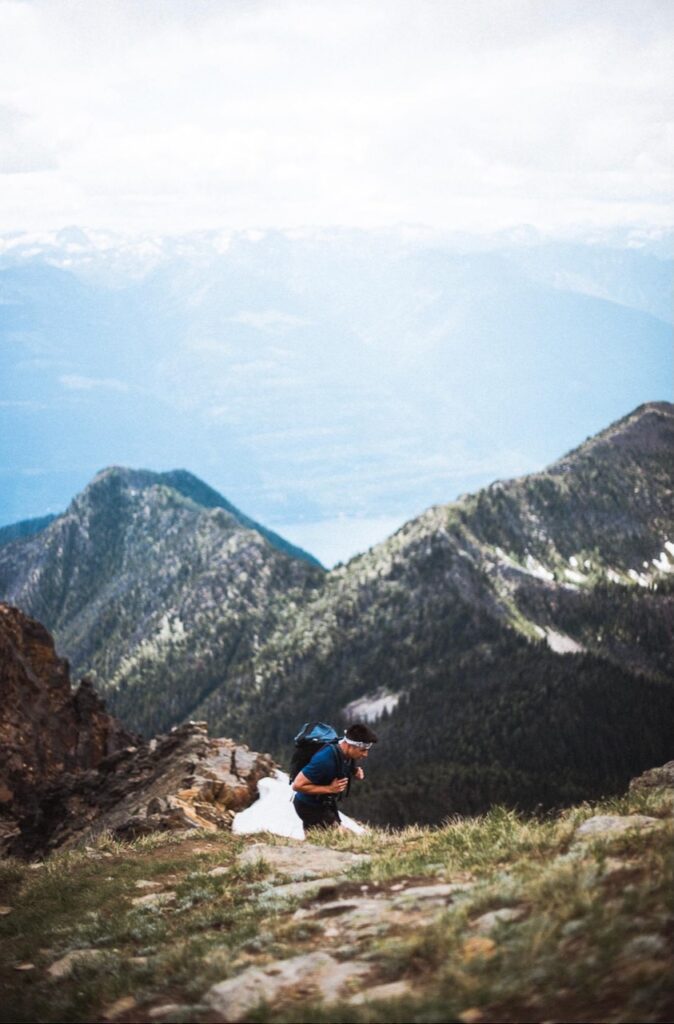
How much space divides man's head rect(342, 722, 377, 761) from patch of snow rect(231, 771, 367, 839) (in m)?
7.87

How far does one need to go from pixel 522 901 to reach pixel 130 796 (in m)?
28.8

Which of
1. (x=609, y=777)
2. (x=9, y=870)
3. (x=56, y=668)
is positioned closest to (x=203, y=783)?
(x=9, y=870)

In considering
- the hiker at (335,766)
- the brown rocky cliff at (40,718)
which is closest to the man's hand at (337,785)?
the hiker at (335,766)

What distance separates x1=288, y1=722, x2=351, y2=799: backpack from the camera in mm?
17766

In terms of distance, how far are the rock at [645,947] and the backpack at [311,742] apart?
10093mm

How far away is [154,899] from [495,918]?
23.3ft

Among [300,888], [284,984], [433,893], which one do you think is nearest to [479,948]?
[284,984]

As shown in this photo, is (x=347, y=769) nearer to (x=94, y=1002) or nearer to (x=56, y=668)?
(x=94, y=1002)

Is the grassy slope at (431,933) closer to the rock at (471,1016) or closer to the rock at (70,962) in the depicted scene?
the rock at (471,1016)

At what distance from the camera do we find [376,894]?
11625 millimetres

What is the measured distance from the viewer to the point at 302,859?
1570cm

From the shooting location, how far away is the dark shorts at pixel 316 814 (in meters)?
18.6

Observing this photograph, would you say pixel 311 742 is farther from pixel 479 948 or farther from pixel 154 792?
pixel 154 792

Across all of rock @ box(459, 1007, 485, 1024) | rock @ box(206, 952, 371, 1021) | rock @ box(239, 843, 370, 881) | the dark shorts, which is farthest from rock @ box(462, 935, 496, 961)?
the dark shorts
